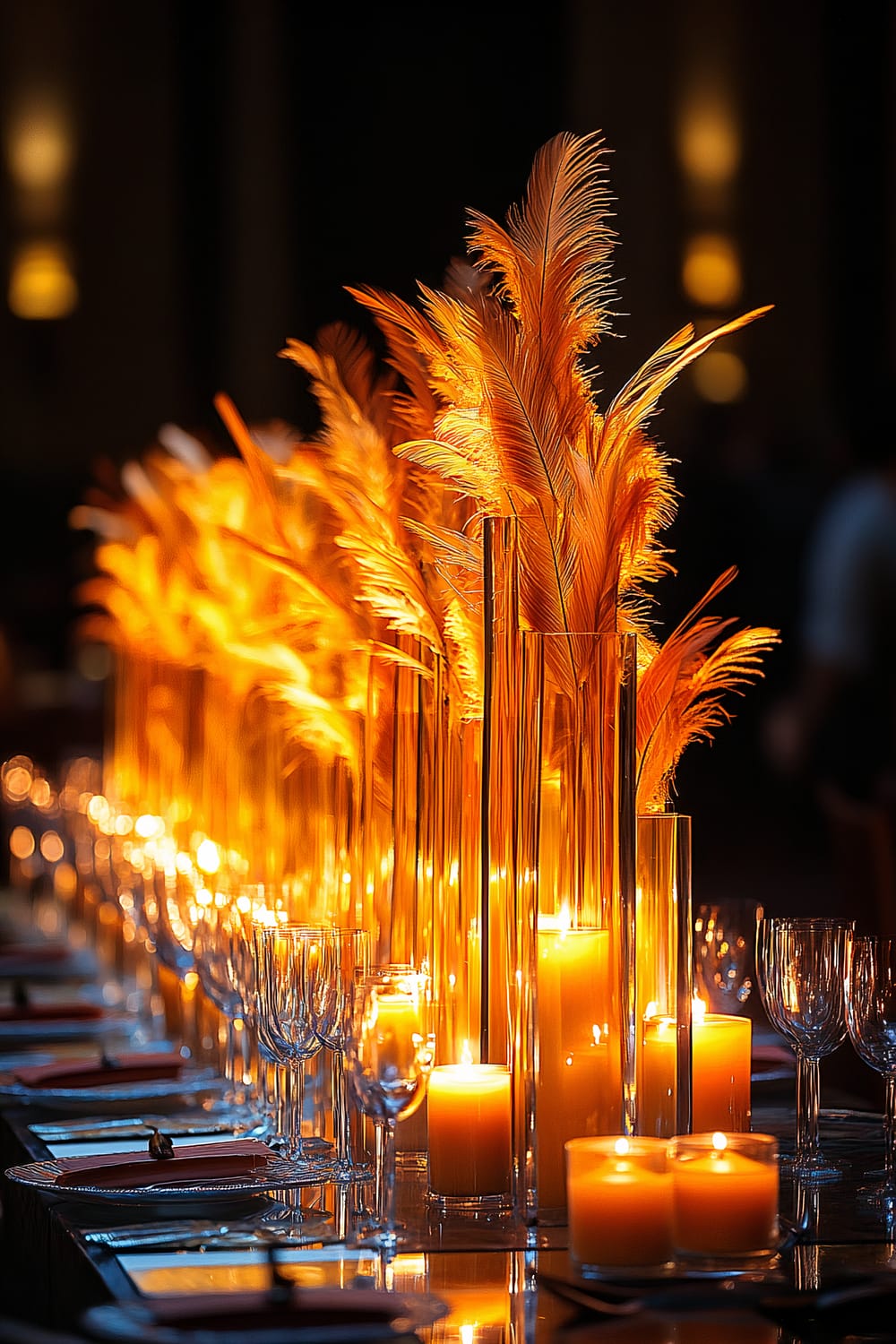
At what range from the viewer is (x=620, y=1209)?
4.99ft

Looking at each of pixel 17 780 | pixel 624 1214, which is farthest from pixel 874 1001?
pixel 17 780

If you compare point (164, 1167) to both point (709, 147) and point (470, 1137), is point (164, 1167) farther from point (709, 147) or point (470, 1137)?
point (709, 147)

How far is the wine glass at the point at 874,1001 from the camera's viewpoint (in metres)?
1.77

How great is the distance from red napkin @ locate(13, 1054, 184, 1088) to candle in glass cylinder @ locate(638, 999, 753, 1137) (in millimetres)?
841

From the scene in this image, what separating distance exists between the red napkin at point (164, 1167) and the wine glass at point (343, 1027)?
76 mm

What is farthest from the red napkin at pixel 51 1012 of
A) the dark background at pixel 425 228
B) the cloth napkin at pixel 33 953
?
the dark background at pixel 425 228

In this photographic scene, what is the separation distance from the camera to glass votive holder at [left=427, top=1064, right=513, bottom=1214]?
173 centimetres

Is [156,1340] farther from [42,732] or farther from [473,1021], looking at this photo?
[42,732]

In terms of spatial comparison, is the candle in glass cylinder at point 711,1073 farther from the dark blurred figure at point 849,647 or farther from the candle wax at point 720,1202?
the dark blurred figure at point 849,647

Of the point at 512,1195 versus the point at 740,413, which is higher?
the point at 740,413

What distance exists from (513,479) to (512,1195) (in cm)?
65

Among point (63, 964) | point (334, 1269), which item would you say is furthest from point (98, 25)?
point (334, 1269)

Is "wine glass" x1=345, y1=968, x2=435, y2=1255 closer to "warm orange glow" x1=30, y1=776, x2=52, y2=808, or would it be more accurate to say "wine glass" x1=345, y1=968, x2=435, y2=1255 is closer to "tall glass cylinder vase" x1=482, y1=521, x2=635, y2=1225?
"tall glass cylinder vase" x1=482, y1=521, x2=635, y2=1225

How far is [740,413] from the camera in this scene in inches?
300
